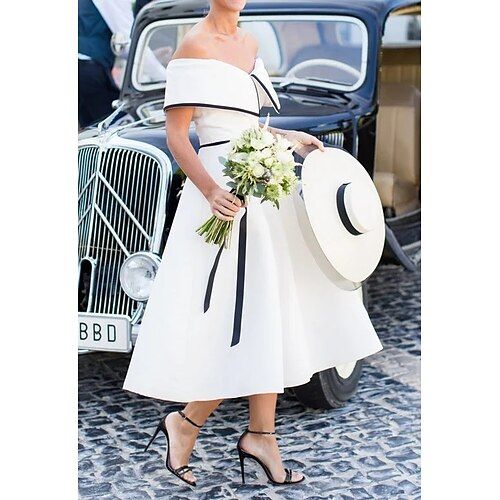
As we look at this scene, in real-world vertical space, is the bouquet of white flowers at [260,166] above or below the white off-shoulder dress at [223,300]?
above

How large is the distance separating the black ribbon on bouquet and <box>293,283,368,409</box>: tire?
0.89 metres

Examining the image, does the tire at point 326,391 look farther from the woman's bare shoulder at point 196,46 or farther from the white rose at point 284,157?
the woman's bare shoulder at point 196,46

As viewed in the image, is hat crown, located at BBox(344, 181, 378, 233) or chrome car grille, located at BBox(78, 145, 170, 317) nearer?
hat crown, located at BBox(344, 181, 378, 233)

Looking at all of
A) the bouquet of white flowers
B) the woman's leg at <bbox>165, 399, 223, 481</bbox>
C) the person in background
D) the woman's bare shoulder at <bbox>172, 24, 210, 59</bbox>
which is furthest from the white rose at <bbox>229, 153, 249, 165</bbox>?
the person in background

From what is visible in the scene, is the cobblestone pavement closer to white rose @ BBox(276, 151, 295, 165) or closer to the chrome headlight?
the chrome headlight

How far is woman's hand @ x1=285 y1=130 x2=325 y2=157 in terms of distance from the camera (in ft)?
11.8

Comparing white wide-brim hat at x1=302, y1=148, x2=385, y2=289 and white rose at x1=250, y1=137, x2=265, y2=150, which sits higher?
white rose at x1=250, y1=137, x2=265, y2=150

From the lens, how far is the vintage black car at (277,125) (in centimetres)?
404

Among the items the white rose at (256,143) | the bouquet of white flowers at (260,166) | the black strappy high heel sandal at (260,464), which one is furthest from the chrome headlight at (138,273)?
the white rose at (256,143)

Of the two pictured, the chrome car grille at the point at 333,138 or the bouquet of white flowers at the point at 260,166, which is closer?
the bouquet of white flowers at the point at 260,166

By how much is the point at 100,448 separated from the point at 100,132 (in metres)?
1.37

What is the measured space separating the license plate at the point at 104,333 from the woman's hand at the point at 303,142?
0.99m
